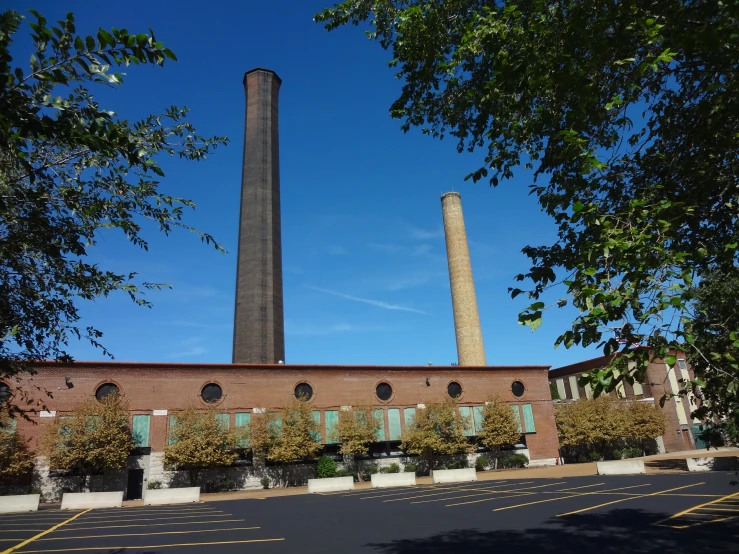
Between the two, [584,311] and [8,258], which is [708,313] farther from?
[8,258]

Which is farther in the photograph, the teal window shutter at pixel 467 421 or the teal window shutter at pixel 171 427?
the teal window shutter at pixel 467 421

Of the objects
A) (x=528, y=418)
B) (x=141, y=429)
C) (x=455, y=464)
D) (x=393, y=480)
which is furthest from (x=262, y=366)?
(x=528, y=418)

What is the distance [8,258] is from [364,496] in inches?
858

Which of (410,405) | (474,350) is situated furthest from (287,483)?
(474,350)

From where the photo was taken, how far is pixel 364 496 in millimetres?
24531

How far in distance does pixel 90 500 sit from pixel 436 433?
906 inches

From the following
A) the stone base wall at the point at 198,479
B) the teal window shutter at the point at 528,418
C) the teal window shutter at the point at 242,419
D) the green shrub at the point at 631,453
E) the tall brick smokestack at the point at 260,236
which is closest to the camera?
the stone base wall at the point at 198,479

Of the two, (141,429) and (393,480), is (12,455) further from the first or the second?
(393,480)

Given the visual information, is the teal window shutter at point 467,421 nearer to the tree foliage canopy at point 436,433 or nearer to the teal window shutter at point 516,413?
the tree foliage canopy at point 436,433

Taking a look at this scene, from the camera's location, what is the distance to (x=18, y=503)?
80.1ft

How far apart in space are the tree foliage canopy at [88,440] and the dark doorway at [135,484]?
4.18ft

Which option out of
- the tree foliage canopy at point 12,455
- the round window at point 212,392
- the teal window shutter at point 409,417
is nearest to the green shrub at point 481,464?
the teal window shutter at point 409,417

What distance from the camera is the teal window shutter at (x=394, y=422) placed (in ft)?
A: 126

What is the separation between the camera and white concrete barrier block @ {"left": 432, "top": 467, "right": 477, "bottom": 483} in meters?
30.8
